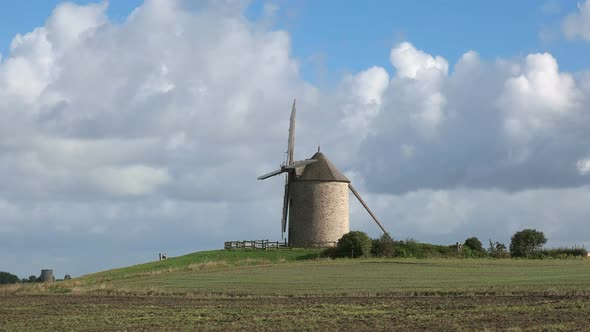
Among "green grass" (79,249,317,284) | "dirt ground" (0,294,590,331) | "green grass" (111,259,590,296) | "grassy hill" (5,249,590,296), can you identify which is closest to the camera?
"dirt ground" (0,294,590,331)

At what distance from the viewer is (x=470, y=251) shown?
81.5 m

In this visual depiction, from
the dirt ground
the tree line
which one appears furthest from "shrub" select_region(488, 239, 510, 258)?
the dirt ground

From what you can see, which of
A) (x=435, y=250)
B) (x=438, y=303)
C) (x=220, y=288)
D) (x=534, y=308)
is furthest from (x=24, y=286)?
(x=435, y=250)

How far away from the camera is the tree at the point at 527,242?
83438 millimetres

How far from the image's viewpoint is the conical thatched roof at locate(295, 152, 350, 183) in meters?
80.4

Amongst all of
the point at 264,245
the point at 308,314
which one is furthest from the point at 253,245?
the point at 308,314

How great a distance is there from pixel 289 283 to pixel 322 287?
3.82 metres

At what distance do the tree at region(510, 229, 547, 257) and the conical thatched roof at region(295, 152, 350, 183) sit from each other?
54.9ft

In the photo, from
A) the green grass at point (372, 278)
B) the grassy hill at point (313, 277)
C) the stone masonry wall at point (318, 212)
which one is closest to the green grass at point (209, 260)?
the grassy hill at point (313, 277)

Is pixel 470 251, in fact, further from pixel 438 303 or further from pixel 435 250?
pixel 438 303

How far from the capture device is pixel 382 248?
7719 cm

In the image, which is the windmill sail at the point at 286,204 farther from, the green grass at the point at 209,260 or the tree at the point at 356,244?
→ the tree at the point at 356,244

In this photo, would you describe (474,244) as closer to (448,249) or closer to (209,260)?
(448,249)

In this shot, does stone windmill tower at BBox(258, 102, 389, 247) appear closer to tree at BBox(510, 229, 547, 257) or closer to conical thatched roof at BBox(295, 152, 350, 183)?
conical thatched roof at BBox(295, 152, 350, 183)
